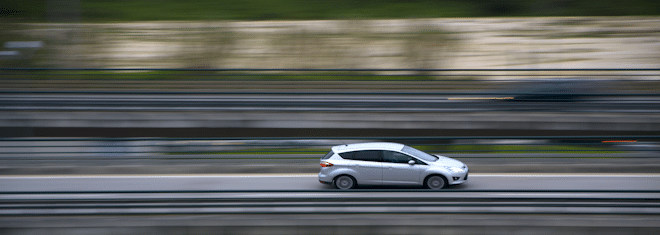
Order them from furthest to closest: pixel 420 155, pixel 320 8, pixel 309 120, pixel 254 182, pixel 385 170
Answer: pixel 320 8
pixel 309 120
pixel 254 182
pixel 420 155
pixel 385 170

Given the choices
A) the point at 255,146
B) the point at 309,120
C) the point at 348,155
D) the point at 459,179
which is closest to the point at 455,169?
the point at 459,179

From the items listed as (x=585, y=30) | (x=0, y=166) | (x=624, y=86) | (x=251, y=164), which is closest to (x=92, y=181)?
(x=0, y=166)

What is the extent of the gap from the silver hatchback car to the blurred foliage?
17735mm

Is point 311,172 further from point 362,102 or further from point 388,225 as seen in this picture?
→ point 388,225

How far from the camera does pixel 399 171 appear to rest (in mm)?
8695

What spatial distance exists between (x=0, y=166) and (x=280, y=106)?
22.8 feet

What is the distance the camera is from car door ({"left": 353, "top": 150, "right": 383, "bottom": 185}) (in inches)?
344

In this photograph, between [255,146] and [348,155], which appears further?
[255,146]

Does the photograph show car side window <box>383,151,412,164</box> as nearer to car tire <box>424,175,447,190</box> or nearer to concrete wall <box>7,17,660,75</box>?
car tire <box>424,175,447,190</box>

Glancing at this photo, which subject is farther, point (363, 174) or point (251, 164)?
point (251, 164)

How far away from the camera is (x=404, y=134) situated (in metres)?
13.4

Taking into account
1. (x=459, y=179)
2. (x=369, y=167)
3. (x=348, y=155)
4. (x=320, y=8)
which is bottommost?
(x=459, y=179)

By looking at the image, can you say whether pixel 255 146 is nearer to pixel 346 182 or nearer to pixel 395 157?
pixel 346 182

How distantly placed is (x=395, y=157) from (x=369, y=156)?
0.47 metres
